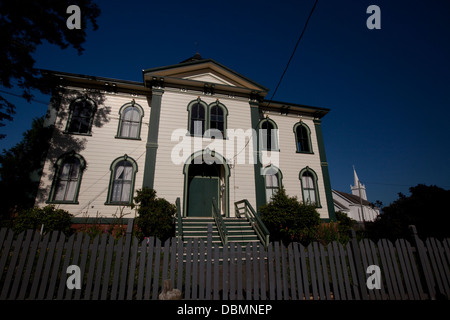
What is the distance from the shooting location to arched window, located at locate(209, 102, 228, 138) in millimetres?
12203

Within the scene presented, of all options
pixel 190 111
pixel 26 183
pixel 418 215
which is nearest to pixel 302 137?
pixel 418 215

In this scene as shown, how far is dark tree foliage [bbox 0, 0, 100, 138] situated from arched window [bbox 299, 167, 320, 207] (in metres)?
15.3

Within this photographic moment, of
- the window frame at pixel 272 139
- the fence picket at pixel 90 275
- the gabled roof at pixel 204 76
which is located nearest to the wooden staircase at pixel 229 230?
the fence picket at pixel 90 275

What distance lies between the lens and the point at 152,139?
10.9m

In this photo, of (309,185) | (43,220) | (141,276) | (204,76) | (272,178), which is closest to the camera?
(141,276)

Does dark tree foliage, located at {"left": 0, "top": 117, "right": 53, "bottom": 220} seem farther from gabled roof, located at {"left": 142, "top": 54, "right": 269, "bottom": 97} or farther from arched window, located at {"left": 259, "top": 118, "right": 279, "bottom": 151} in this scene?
arched window, located at {"left": 259, "top": 118, "right": 279, "bottom": 151}

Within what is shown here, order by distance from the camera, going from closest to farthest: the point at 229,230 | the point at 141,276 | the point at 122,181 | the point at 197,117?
the point at 141,276, the point at 229,230, the point at 122,181, the point at 197,117

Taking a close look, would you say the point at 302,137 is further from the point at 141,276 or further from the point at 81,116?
the point at 81,116

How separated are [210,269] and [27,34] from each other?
13.3 metres

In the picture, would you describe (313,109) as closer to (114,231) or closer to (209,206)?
(209,206)
